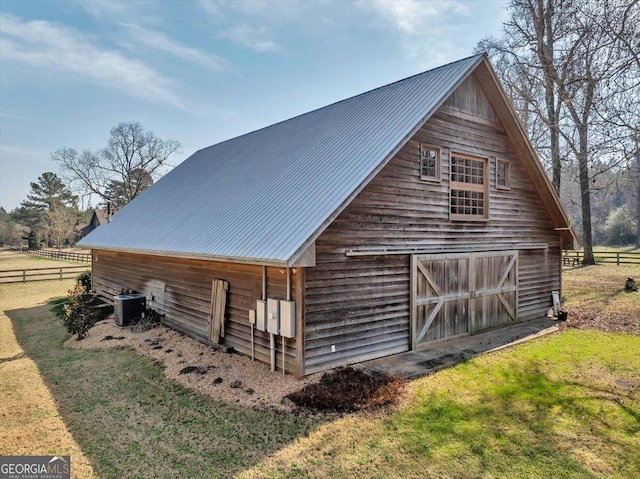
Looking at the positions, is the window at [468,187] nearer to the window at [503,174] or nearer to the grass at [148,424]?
the window at [503,174]

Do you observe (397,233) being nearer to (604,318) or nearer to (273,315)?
(273,315)

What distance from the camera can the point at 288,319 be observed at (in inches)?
270

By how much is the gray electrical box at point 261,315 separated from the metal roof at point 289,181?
39.6 inches

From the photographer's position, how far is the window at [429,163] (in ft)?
29.7

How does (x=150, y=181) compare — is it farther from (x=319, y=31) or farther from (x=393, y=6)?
(x=393, y=6)

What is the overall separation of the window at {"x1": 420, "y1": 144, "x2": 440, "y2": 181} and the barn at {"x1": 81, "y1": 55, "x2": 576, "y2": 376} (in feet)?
0.11

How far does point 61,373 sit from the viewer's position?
785 centimetres

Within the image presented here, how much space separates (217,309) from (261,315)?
1961mm

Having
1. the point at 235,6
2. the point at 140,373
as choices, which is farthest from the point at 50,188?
the point at 140,373

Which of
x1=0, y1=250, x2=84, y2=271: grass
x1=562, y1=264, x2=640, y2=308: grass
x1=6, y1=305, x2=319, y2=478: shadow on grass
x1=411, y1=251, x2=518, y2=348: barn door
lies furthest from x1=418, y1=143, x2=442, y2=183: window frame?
x1=0, y1=250, x2=84, y2=271: grass

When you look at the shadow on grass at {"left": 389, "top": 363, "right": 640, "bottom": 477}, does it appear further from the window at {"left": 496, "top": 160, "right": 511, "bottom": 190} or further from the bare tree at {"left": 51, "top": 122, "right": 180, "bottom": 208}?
the bare tree at {"left": 51, "top": 122, "right": 180, "bottom": 208}

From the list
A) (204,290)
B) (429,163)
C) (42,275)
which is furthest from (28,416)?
(42,275)

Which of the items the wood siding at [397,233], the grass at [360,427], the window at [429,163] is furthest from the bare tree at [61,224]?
the window at [429,163]

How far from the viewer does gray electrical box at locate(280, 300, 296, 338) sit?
6.83 metres
